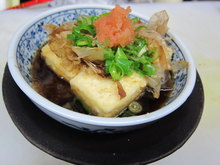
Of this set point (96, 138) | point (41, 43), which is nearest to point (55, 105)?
point (96, 138)

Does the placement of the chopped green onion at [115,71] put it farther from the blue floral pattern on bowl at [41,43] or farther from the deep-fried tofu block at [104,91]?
the blue floral pattern on bowl at [41,43]

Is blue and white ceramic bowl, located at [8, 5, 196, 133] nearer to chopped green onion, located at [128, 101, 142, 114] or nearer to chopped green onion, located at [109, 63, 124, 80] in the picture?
chopped green onion, located at [128, 101, 142, 114]

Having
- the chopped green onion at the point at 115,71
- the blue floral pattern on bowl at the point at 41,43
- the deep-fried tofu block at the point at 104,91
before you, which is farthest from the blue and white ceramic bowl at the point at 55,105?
the chopped green onion at the point at 115,71

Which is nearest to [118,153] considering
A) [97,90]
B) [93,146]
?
[93,146]

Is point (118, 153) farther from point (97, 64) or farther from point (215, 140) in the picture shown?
point (215, 140)

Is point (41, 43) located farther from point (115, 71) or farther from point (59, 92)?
point (115, 71)

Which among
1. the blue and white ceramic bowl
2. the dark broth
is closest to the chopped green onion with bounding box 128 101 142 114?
the dark broth
